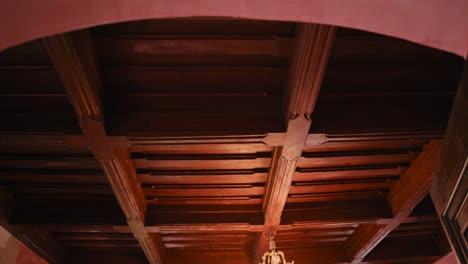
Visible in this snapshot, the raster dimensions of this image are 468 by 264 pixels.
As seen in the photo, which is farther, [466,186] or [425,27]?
[466,186]

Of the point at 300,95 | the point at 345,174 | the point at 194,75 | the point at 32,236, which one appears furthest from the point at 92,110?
the point at 32,236

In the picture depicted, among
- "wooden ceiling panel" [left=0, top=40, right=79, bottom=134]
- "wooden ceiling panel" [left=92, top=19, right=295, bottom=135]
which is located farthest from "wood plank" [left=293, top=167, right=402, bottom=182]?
"wooden ceiling panel" [left=0, top=40, right=79, bottom=134]

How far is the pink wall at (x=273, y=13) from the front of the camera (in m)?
1.52

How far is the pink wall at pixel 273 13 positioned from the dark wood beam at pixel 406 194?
257cm

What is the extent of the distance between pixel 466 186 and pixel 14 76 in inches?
137

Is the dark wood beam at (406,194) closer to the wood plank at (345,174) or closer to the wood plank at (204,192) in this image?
the wood plank at (345,174)

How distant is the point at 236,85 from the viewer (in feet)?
11.2

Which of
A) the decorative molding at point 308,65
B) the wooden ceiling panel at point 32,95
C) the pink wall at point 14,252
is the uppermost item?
the wooden ceiling panel at point 32,95

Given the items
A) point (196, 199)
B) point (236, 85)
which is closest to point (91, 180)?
point (196, 199)

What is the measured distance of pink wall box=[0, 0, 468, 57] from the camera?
59.8 inches

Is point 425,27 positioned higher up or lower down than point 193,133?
lower down

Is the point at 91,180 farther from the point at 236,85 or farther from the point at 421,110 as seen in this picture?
the point at 421,110

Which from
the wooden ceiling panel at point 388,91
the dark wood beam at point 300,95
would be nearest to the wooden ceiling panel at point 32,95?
the dark wood beam at point 300,95

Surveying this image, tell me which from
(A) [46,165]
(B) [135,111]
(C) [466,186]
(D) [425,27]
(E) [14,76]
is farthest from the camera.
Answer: (A) [46,165]
